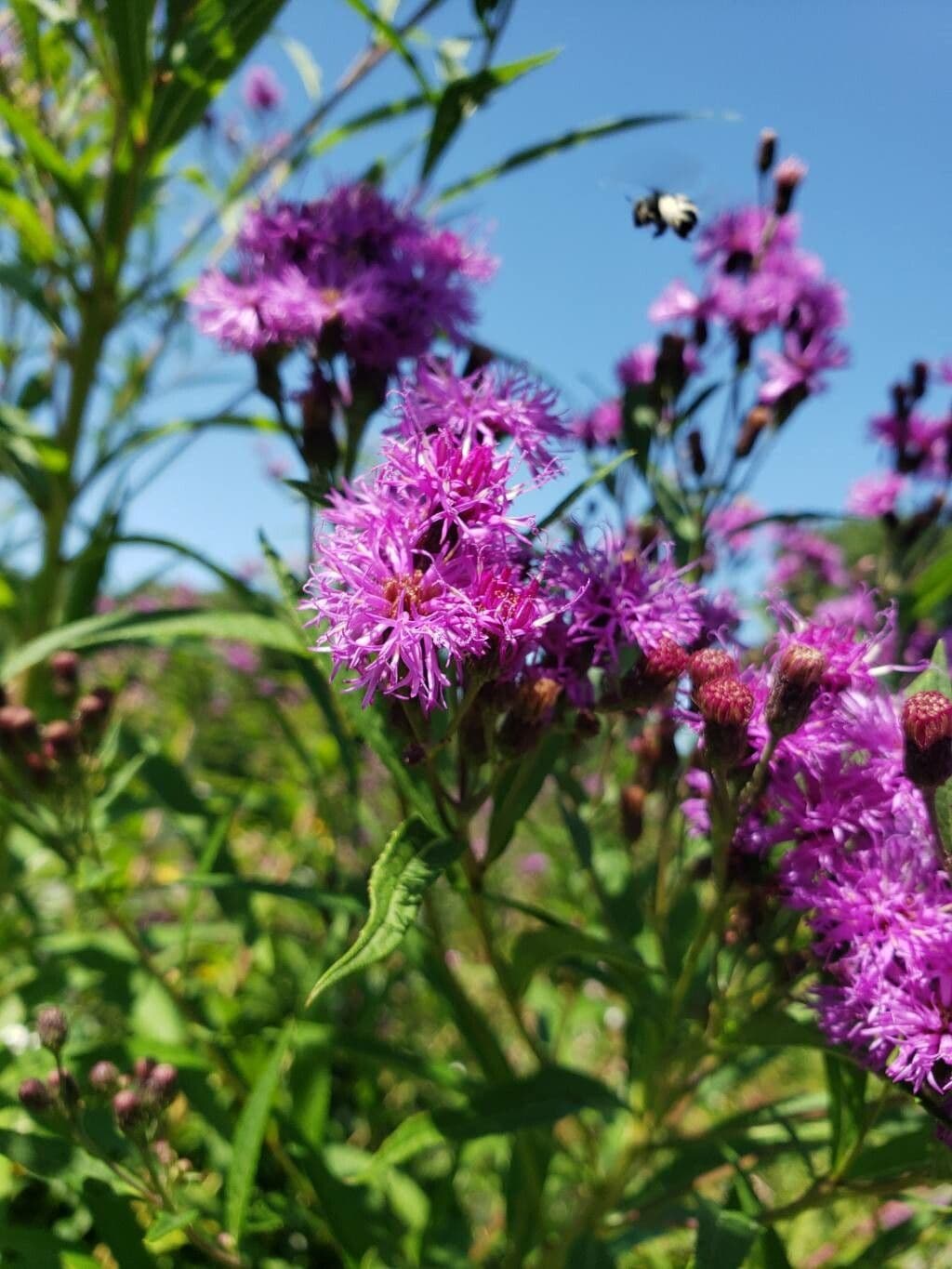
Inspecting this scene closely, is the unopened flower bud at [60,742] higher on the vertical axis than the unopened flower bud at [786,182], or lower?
lower

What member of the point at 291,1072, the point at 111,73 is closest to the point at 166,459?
the point at 111,73

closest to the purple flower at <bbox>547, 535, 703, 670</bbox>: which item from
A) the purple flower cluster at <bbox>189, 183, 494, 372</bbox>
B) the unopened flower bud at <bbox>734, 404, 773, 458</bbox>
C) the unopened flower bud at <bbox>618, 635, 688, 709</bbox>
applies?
the unopened flower bud at <bbox>618, 635, 688, 709</bbox>

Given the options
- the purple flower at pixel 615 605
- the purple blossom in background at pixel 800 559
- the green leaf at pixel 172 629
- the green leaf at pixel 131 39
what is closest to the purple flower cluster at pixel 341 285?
the green leaf at pixel 131 39

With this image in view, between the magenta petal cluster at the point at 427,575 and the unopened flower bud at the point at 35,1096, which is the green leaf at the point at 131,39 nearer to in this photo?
the magenta petal cluster at the point at 427,575

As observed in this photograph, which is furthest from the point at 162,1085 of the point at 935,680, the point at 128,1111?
the point at 935,680

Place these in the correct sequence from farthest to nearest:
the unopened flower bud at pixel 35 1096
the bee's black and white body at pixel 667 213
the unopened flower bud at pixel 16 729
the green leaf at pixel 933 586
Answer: the bee's black and white body at pixel 667 213
the green leaf at pixel 933 586
the unopened flower bud at pixel 16 729
the unopened flower bud at pixel 35 1096

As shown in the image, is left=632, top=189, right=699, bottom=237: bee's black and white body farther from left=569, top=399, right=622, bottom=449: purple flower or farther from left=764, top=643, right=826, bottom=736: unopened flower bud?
left=764, top=643, right=826, bottom=736: unopened flower bud

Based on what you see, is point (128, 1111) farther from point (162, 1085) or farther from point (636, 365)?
point (636, 365)
